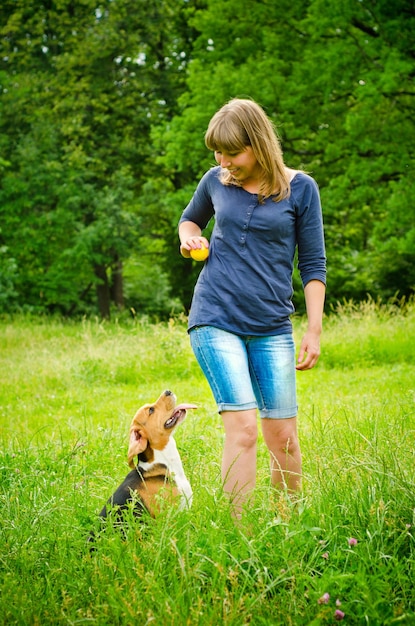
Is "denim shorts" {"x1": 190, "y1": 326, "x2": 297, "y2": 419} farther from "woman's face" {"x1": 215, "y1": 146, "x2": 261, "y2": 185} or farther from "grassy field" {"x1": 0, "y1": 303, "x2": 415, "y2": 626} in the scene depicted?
"woman's face" {"x1": 215, "y1": 146, "x2": 261, "y2": 185}

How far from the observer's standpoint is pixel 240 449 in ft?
10.7

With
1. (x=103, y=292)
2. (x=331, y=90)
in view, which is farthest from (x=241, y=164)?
(x=103, y=292)

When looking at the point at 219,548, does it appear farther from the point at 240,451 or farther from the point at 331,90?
the point at 331,90

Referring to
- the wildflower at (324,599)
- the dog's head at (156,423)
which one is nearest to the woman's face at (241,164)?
the dog's head at (156,423)

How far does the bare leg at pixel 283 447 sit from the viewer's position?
3.48m

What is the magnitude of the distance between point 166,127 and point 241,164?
16.7 metres

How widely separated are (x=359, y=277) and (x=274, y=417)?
64.0 ft

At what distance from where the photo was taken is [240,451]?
3.25 m

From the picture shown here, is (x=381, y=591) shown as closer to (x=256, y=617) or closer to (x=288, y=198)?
(x=256, y=617)

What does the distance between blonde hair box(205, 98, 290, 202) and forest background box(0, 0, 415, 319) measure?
1195 centimetres

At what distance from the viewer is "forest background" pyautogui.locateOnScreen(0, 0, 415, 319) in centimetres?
1561

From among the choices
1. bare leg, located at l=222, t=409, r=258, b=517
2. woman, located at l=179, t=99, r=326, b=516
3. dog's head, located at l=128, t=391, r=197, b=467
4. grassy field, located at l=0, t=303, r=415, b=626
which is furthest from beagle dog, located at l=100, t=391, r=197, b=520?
woman, located at l=179, t=99, r=326, b=516

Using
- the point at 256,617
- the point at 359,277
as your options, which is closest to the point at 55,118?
the point at 359,277

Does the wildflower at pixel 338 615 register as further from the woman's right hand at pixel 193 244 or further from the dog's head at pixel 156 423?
the woman's right hand at pixel 193 244
